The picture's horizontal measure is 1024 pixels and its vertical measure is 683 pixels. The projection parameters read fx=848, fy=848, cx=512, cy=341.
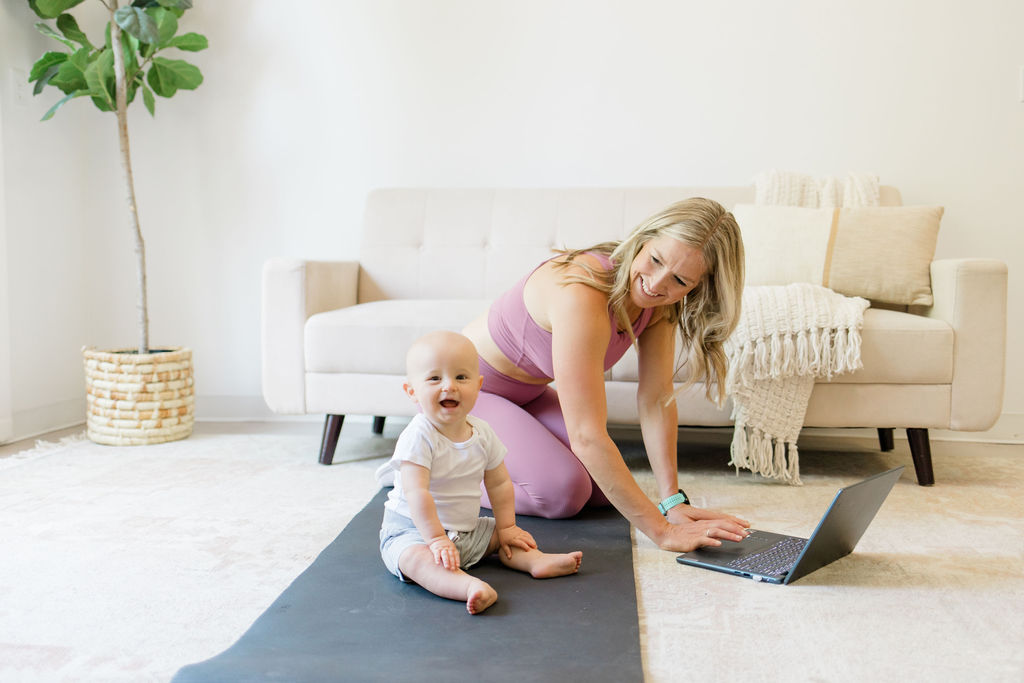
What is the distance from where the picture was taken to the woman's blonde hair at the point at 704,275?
56.7 inches

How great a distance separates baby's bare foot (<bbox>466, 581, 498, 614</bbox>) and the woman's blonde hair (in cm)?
55

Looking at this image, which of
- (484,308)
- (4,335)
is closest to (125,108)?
(4,335)

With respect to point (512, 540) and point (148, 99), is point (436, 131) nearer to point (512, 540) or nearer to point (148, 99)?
point (148, 99)

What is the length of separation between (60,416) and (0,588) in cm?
175

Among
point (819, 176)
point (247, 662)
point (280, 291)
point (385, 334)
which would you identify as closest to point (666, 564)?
point (247, 662)

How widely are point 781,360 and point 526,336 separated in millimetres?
692

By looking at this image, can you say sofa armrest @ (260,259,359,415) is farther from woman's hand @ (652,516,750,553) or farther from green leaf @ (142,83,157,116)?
woman's hand @ (652,516,750,553)

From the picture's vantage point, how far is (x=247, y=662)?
1.06 meters

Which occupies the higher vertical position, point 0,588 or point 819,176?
point 819,176

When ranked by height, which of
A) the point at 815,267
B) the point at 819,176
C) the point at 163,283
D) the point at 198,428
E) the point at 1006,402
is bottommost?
the point at 198,428

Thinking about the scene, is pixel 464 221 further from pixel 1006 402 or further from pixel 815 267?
pixel 1006 402

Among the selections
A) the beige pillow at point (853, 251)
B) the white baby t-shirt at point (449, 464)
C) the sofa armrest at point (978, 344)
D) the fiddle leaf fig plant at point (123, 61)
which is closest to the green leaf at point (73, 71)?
the fiddle leaf fig plant at point (123, 61)

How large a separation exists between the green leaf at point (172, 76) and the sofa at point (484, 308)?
70 cm

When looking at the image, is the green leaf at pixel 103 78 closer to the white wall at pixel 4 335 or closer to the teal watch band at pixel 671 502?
the white wall at pixel 4 335
